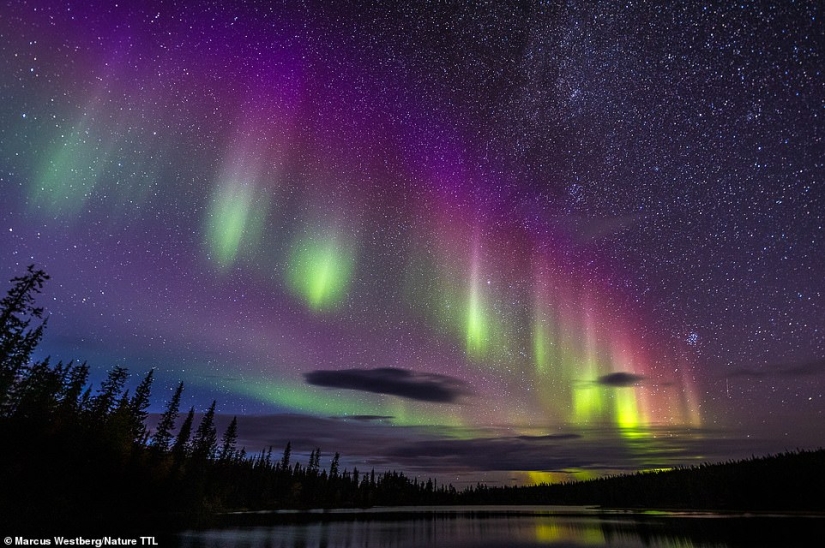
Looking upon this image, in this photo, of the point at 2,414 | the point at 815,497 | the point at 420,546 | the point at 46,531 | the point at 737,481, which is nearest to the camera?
the point at 46,531

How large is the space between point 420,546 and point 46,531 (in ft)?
117

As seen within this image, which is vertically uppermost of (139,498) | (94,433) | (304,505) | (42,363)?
(42,363)

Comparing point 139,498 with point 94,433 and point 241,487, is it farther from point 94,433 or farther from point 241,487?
point 241,487

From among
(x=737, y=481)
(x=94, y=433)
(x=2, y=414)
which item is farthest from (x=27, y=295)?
(x=737, y=481)

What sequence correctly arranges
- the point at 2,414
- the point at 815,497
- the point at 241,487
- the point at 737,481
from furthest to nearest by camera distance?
the point at 737,481, the point at 815,497, the point at 241,487, the point at 2,414

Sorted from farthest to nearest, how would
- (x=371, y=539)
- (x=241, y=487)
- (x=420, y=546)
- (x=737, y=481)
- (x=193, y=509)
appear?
(x=737, y=481), (x=241, y=487), (x=193, y=509), (x=371, y=539), (x=420, y=546)

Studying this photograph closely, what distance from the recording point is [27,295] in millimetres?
45875

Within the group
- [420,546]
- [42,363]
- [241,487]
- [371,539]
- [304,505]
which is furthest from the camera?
[304,505]

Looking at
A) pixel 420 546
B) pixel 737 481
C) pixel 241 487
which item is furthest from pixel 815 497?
pixel 241 487

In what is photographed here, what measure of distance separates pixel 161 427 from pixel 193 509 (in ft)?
58.0

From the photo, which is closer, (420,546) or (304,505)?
(420,546)

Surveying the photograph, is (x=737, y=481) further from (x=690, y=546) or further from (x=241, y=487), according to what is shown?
(x=241, y=487)

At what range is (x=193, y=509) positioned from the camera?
87.2m

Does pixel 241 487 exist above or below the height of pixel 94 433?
below
